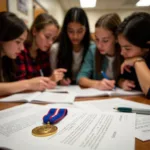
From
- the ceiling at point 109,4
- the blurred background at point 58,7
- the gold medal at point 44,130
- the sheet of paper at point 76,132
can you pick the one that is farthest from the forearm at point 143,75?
the ceiling at point 109,4

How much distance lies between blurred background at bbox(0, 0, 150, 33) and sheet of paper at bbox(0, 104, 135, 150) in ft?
4.31

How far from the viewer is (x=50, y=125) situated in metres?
0.49

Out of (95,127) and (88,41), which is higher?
(88,41)

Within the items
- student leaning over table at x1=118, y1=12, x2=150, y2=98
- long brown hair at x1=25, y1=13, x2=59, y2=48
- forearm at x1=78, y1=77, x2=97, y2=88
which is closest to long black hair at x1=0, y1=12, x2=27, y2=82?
long brown hair at x1=25, y1=13, x2=59, y2=48

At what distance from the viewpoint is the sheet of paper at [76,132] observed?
14.9 inches

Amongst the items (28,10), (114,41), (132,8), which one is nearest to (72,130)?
(114,41)

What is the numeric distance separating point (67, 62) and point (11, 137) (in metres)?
1.07

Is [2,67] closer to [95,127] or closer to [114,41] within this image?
[114,41]

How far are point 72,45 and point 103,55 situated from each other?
0.30 metres

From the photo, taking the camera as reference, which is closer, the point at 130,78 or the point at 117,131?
the point at 117,131

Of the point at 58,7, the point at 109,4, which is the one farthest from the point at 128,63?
the point at 109,4

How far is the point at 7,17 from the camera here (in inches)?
41.3

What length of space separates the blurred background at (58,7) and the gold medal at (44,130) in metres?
1.37

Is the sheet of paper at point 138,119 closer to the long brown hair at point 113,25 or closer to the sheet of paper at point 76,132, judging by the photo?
the sheet of paper at point 76,132
